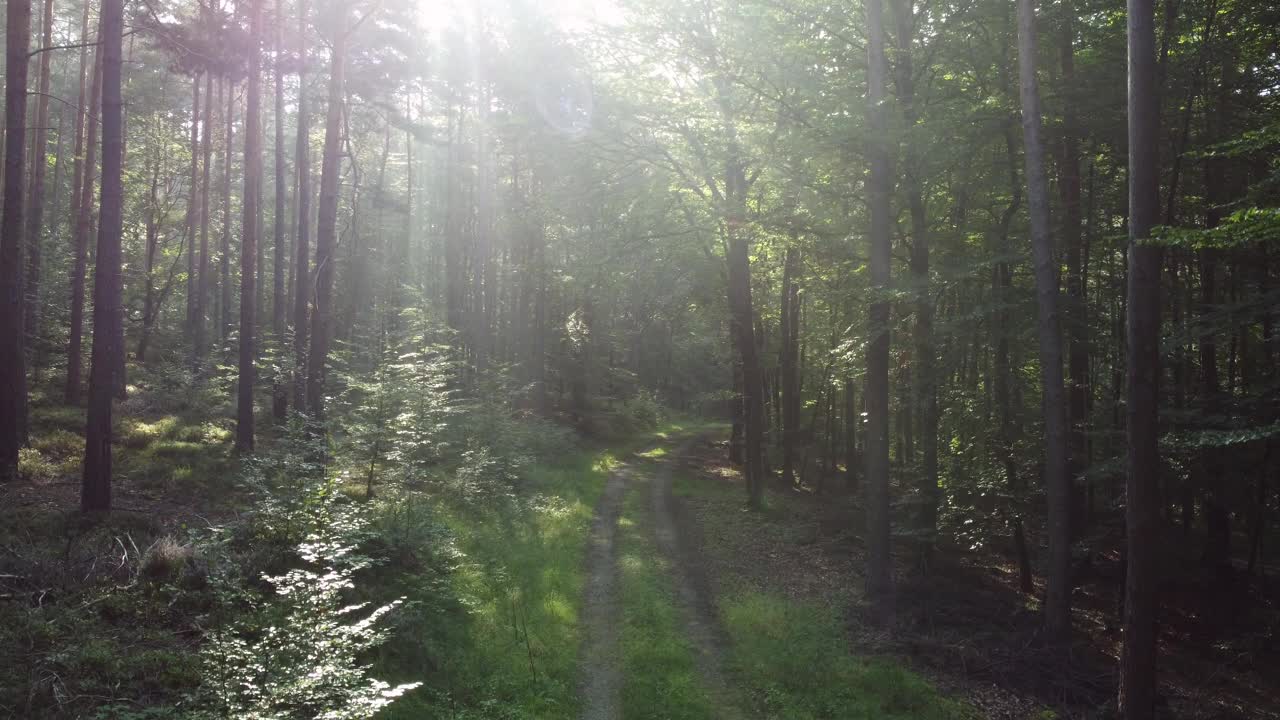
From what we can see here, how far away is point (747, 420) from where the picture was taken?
1959 centimetres

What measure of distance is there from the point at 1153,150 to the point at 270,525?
1161 centimetres

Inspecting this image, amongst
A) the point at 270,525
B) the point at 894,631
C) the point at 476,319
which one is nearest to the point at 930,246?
the point at 894,631

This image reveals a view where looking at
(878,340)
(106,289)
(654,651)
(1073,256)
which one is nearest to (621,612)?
(654,651)

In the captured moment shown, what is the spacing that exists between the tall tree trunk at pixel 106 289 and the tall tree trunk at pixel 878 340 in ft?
38.0

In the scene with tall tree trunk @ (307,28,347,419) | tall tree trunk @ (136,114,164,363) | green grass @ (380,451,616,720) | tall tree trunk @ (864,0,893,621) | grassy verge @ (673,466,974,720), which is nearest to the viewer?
green grass @ (380,451,616,720)

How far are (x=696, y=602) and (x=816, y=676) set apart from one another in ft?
9.52

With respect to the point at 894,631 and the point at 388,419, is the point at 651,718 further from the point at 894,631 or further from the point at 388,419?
the point at 388,419

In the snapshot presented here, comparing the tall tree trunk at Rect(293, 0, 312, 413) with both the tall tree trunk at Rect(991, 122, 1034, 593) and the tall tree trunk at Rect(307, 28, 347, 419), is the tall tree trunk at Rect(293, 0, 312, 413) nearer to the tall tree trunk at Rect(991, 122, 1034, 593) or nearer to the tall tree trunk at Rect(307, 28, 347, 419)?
the tall tree trunk at Rect(307, 28, 347, 419)

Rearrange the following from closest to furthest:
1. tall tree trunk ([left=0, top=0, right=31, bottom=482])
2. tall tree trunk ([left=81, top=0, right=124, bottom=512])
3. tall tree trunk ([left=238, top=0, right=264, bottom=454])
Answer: tall tree trunk ([left=81, top=0, right=124, bottom=512])
tall tree trunk ([left=0, top=0, right=31, bottom=482])
tall tree trunk ([left=238, top=0, right=264, bottom=454])

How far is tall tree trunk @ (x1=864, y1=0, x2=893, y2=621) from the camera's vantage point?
39.6ft

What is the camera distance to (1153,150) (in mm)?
8219

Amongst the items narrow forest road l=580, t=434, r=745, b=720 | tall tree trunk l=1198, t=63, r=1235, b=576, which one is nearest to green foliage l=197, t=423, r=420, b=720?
narrow forest road l=580, t=434, r=745, b=720

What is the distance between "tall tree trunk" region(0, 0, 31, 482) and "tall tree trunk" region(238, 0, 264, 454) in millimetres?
4730

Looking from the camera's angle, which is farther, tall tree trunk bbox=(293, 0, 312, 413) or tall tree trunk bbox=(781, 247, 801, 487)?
tall tree trunk bbox=(781, 247, 801, 487)
